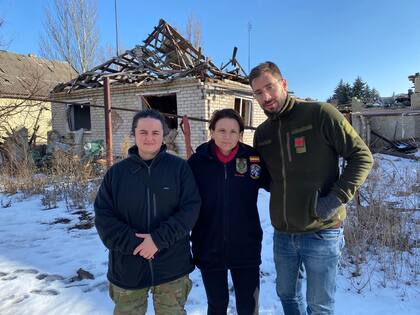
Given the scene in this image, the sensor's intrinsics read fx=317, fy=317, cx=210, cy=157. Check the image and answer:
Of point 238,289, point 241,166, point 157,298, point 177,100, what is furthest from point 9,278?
point 177,100

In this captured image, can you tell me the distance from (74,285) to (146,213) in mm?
1638

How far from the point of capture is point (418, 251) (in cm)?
359

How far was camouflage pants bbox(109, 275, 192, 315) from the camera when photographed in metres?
1.89

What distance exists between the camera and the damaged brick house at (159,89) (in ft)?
32.5

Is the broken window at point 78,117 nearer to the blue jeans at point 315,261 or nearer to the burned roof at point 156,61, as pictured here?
the burned roof at point 156,61

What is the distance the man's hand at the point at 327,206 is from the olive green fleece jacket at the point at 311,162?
0.09 feet

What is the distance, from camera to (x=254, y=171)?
2.03 m

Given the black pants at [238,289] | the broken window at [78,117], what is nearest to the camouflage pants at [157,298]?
→ the black pants at [238,289]

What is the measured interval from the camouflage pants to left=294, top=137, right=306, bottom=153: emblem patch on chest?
3.45ft

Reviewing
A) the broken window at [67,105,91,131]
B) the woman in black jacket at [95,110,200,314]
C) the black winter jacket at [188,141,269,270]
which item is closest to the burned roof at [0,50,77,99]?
the broken window at [67,105,91,131]

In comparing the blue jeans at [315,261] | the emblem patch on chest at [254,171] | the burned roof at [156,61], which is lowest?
the blue jeans at [315,261]

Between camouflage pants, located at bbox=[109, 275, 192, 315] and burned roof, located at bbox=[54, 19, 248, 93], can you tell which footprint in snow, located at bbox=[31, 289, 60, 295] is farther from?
burned roof, located at bbox=[54, 19, 248, 93]

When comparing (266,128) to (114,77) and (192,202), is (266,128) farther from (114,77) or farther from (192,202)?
(114,77)

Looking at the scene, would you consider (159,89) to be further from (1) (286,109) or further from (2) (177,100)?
(1) (286,109)
